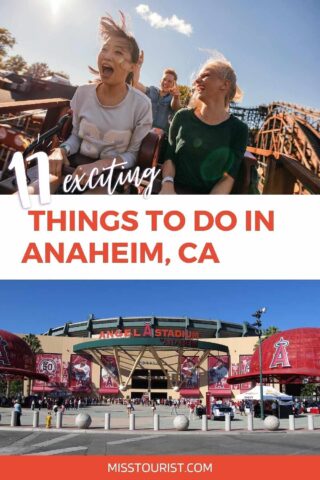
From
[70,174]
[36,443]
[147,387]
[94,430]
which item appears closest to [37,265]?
[70,174]

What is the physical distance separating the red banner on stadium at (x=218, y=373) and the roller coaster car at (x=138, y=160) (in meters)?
37.1

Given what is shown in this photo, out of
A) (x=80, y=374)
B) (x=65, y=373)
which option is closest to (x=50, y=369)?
(x=65, y=373)

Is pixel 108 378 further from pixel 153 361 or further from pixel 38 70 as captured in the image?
pixel 38 70

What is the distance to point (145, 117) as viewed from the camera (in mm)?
9133

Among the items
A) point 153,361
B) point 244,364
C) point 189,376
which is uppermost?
point 153,361

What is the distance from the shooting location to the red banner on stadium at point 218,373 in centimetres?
4466

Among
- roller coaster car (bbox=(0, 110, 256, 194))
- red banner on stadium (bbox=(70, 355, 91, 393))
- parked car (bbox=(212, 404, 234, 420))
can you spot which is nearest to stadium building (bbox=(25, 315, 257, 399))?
red banner on stadium (bbox=(70, 355, 91, 393))

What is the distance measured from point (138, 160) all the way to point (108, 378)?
38152 mm

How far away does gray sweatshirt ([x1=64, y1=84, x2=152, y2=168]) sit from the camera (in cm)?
902

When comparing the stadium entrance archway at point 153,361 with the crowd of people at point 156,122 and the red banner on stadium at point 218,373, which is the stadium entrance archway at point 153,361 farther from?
the crowd of people at point 156,122

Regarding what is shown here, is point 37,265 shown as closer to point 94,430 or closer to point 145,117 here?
point 145,117

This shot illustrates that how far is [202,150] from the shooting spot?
941cm

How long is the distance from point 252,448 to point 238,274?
4479 millimetres

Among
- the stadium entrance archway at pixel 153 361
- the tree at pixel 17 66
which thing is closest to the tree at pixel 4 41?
the tree at pixel 17 66
